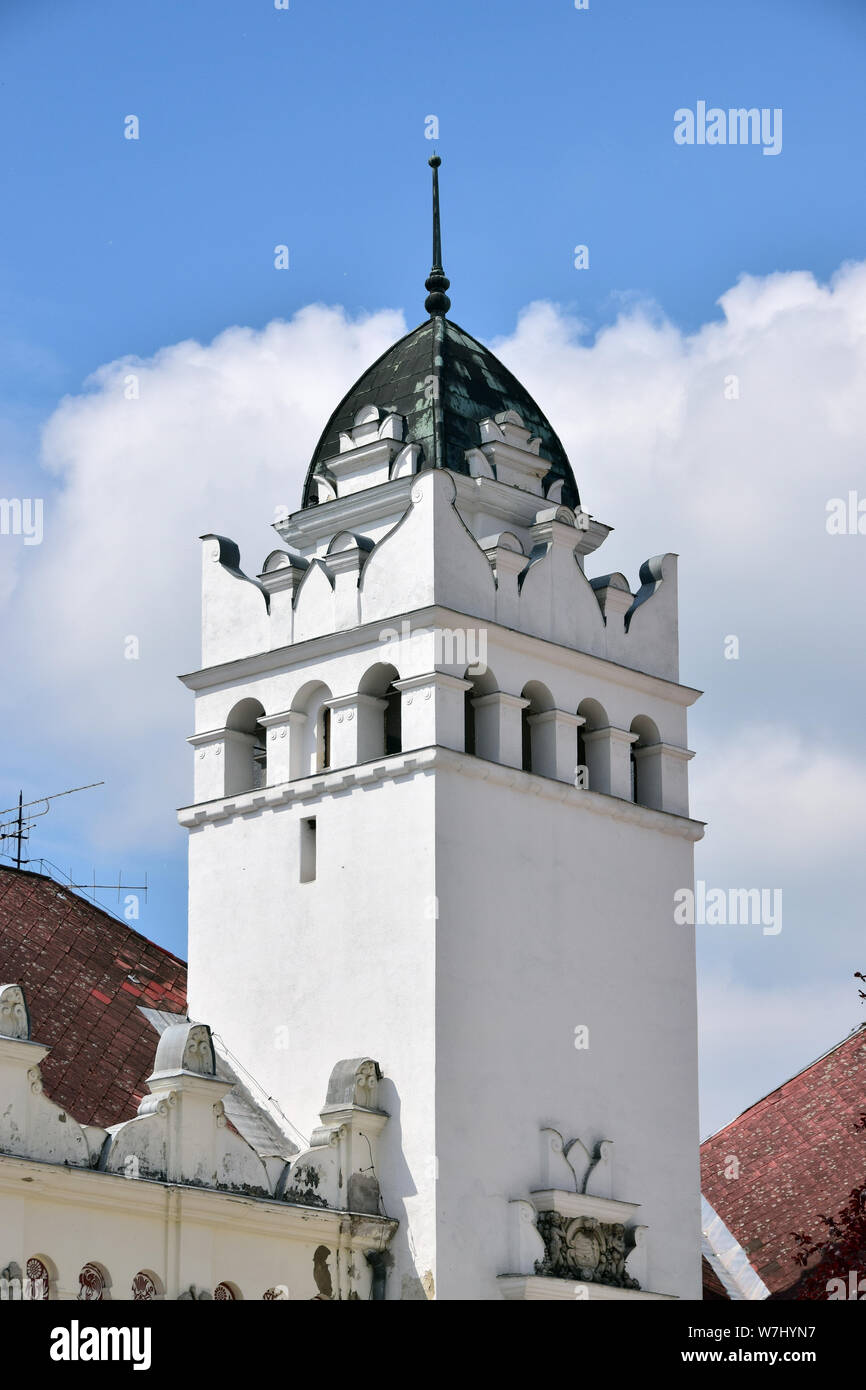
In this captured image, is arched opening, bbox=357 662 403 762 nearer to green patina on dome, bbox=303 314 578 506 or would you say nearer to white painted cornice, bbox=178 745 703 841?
white painted cornice, bbox=178 745 703 841

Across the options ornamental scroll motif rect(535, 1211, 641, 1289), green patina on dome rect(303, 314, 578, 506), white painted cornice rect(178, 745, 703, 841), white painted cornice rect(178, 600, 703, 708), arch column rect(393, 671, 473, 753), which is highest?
green patina on dome rect(303, 314, 578, 506)

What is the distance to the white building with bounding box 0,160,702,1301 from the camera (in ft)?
106

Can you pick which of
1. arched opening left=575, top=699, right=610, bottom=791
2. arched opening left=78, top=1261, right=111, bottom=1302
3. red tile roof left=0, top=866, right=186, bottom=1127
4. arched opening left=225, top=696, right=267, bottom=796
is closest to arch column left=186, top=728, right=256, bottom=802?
arched opening left=225, top=696, right=267, bottom=796

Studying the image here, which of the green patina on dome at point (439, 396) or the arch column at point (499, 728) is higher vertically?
the green patina on dome at point (439, 396)

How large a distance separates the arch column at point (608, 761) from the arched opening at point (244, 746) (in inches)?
172

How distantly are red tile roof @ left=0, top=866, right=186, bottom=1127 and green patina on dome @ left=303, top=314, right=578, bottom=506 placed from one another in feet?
21.6

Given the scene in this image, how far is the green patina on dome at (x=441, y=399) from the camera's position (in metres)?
37.0

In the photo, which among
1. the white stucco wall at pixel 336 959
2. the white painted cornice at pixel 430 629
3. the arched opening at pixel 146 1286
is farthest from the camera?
the white painted cornice at pixel 430 629

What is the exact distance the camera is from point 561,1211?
33188mm

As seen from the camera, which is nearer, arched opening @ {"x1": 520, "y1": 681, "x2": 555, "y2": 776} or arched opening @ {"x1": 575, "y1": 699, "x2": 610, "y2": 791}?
arched opening @ {"x1": 520, "y1": 681, "x2": 555, "y2": 776}

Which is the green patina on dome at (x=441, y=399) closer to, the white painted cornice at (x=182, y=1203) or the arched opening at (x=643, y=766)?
the arched opening at (x=643, y=766)

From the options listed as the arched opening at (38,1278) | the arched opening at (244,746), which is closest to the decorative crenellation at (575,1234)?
the arched opening at (38,1278)
